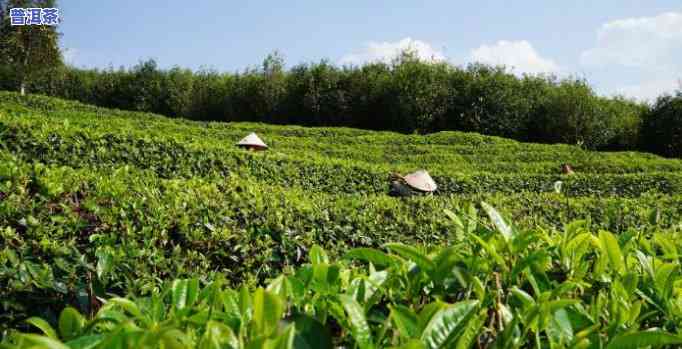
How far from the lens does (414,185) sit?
326 inches

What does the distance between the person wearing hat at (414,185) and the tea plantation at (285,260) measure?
734 mm

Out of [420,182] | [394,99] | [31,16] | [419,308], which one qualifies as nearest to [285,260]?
[419,308]

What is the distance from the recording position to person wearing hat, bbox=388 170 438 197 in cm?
817

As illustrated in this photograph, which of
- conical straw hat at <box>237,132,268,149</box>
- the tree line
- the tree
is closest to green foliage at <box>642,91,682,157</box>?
the tree line

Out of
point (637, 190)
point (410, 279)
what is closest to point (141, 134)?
point (410, 279)

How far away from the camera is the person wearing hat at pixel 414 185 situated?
8.17 m

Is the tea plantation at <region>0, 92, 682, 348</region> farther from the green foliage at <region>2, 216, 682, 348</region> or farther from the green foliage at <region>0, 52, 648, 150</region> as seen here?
the green foliage at <region>0, 52, 648, 150</region>

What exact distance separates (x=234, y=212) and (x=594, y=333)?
3.21 m

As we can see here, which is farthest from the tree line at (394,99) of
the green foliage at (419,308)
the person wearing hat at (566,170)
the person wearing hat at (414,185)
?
the green foliage at (419,308)

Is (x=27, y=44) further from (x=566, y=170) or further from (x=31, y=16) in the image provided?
(x=566, y=170)

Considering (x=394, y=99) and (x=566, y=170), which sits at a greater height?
(x=394, y=99)

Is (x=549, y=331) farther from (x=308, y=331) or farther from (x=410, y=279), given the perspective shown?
(x=308, y=331)

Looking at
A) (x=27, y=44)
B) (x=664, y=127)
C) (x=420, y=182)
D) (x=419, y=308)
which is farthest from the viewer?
(x=27, y=44)

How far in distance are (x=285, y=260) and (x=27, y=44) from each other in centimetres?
2329
